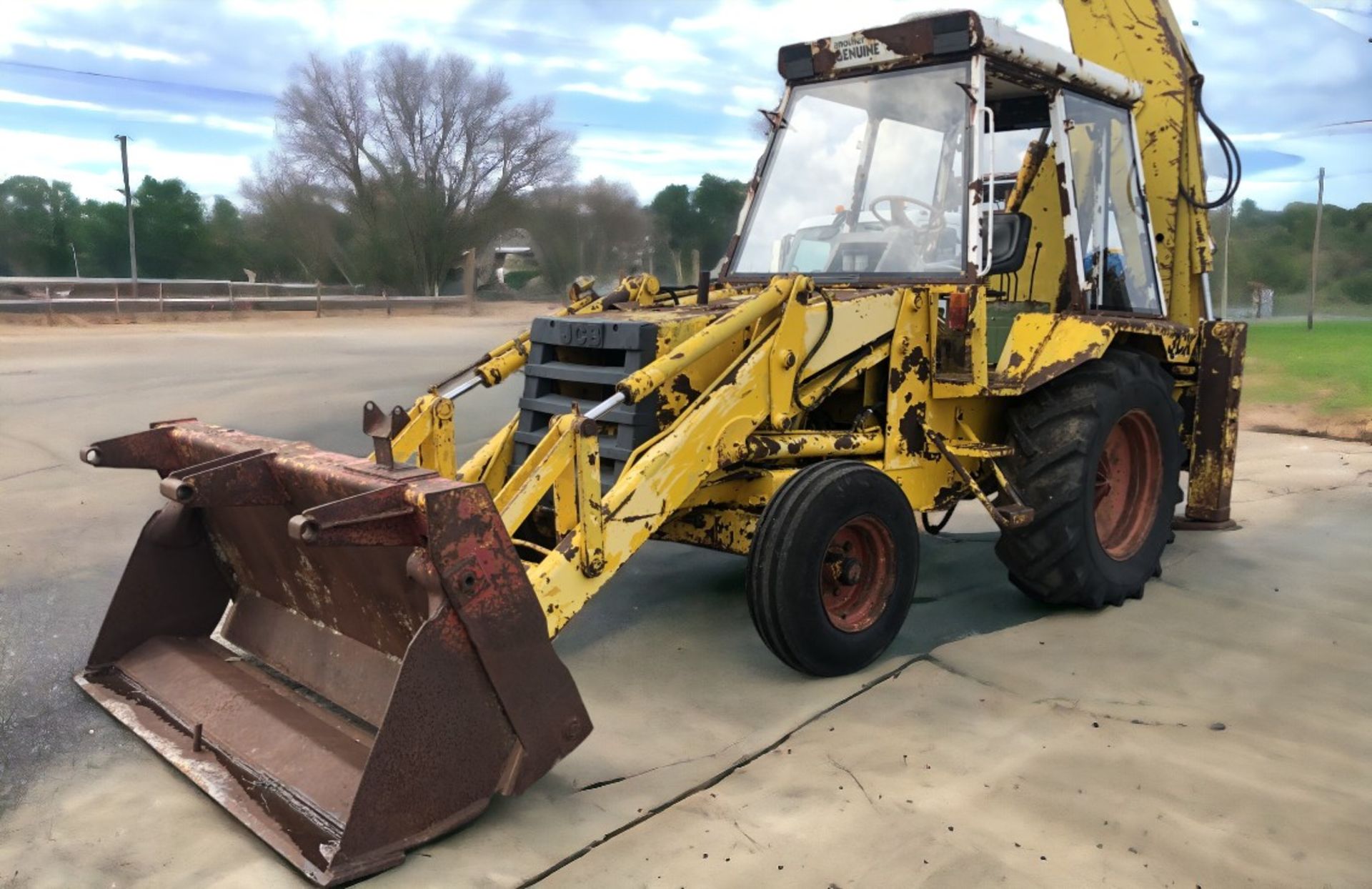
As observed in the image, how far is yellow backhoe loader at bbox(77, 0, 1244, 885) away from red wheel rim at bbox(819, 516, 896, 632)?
0.02 metres

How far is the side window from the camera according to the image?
5.48 meters

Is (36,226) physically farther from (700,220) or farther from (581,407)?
(581,407)

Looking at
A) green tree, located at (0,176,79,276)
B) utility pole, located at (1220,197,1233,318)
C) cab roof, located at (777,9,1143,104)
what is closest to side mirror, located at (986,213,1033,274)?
cab roof, located at (777,9,1143,104)

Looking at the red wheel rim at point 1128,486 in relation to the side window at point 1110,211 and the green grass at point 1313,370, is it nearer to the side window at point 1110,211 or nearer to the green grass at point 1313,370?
the side window at point 1110,211

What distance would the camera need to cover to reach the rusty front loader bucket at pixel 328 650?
283 centimetres

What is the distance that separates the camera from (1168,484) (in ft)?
18.2

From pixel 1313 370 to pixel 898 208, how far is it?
13.5 metres

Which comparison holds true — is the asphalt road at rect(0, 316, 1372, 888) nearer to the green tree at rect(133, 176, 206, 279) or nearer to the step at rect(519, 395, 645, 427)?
the step at rect(519, 395, 645, 427)

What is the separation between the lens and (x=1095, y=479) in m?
5.01

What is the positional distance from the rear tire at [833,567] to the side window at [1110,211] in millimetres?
1887

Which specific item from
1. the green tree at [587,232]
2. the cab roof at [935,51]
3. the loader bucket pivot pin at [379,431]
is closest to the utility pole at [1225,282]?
the green tree at [587,232]

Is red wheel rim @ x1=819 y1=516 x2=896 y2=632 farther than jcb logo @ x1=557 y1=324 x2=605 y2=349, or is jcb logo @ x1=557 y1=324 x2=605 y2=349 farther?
jcb logo @ x1=557 y1=324 x2=605 y2=349

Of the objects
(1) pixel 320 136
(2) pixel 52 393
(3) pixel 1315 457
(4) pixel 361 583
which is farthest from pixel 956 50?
(1) pixel 320 136

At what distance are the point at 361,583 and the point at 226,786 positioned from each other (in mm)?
720
